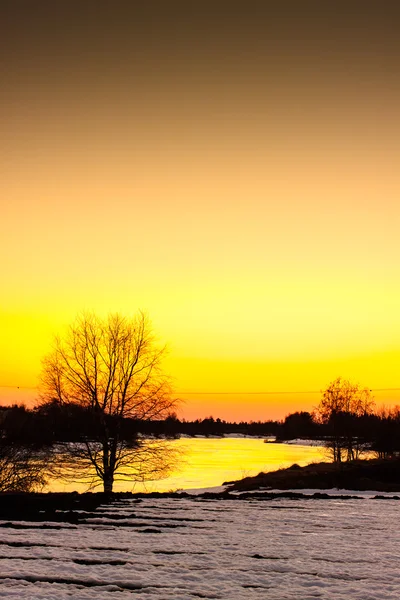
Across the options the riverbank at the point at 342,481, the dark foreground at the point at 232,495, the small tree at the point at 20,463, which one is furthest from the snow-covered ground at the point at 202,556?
the small tree at the point at 20,463

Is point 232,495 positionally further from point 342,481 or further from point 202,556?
point 202,556

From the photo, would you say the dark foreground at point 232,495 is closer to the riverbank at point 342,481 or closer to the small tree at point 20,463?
the riverbank at point 342,481

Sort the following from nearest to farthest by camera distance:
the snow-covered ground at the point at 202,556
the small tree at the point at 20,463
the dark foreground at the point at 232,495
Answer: the snow-covered ground at the point at 202,556, the dark foreground at the point at 232,495, the small tree at the point at 20,463

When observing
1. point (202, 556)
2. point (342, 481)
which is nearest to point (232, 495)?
point (342, 481)

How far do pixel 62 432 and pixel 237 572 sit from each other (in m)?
26.9

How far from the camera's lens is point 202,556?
494 inches

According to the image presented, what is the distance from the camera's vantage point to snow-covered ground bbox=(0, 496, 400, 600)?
9609 millimetres

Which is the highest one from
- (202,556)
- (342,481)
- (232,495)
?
(202,556)

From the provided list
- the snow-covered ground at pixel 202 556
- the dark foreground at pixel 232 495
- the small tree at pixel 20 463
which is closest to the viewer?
the snow-covered ground at pixel 202 556

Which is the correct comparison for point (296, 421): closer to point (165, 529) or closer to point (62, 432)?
point (62, 432)

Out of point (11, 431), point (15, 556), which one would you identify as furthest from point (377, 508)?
point (11, 431)

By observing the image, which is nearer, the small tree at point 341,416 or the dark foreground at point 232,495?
the dark foreground at point 232,495

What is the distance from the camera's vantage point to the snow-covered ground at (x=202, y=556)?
Answer: 31.5 ft

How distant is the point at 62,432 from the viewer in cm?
3612
